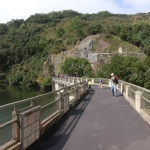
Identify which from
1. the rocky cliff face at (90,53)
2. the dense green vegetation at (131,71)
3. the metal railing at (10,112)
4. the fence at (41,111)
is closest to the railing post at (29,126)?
the fence at (41,111)

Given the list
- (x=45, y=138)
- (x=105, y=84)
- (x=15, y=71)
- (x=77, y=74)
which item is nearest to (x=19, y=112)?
(x=45, y=138)

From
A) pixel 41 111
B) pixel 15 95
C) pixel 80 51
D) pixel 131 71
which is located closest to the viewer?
pixel 41 111

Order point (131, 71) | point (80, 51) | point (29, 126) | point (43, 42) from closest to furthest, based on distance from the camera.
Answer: point (29, 126), point (131, 71), point (80, 51), point (43, 42)

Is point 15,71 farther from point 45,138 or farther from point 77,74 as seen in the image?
point 45,138

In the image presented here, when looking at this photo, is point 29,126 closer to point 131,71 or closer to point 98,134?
point 98,134

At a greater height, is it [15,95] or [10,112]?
[10,112]

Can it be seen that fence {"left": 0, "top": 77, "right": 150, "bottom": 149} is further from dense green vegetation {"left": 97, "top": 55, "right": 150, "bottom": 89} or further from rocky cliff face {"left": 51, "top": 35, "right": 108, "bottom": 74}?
rocky cliff face {"left": 51, "top": 35, "right": 108, "bottom": 74}

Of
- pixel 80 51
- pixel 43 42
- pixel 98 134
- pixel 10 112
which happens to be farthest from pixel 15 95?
pixel 43 42

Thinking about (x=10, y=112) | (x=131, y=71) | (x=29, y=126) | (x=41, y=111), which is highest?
(x=131, y=71)

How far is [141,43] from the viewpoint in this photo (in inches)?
3548

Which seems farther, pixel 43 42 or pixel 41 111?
pixel 43 42

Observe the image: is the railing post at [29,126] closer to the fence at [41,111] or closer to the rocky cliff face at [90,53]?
the fence at [41,111]

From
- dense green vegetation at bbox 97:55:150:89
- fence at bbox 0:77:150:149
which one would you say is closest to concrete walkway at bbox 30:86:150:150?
fence at bbox 0:77:150:149

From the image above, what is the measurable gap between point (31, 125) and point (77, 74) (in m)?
55.2
